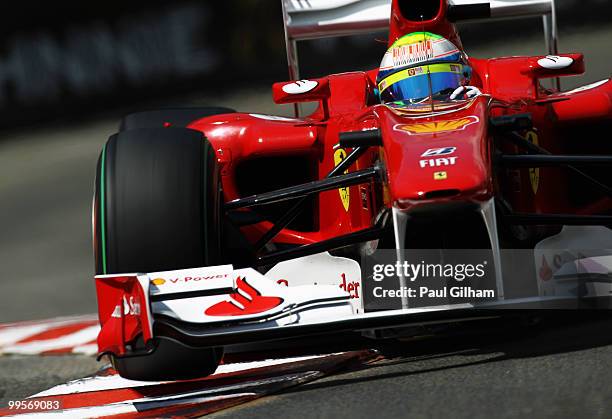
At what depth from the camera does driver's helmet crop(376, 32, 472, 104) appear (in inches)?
200

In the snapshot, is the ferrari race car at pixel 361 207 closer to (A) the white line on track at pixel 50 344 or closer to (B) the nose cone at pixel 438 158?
(B) the nose cone at pixel 438 158

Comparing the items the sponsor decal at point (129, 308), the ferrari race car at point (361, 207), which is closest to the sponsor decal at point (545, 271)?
the ferrari race car at point (361, 207)

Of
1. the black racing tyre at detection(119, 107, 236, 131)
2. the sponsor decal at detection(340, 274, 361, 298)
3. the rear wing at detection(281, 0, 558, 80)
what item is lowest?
the sponsor decal at detection(340, 274, 361, 298)

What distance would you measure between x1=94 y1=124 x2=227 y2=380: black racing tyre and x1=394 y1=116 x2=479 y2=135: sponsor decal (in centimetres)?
76

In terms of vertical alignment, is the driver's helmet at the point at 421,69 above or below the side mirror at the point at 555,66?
above

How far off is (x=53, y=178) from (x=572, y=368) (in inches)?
248

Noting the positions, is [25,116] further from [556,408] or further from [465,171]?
[556,408]

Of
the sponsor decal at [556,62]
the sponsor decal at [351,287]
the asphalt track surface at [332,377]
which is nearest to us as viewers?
the asphalt track surface at [332,377]

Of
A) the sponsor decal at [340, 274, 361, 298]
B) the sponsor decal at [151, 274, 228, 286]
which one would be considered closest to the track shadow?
the sponsor decal at [340, 274, 361, 298]

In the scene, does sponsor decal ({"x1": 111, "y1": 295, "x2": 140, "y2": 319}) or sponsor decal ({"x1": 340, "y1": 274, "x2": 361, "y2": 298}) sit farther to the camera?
sponsor decal ({"x1": 340, "y1": 274, "x2": 361, "y2": 298})

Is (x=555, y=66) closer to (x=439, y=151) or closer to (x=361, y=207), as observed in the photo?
(x=361, y=207)

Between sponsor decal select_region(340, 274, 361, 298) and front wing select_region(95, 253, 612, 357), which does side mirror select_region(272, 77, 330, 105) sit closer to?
sponsor decal select_region(340, 274, 361, 298)

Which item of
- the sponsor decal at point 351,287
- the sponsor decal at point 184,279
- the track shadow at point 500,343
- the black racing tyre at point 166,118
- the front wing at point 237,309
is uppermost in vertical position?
the black racing tyre at point 166,118

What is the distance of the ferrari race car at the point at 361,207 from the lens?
4023 millimetres
